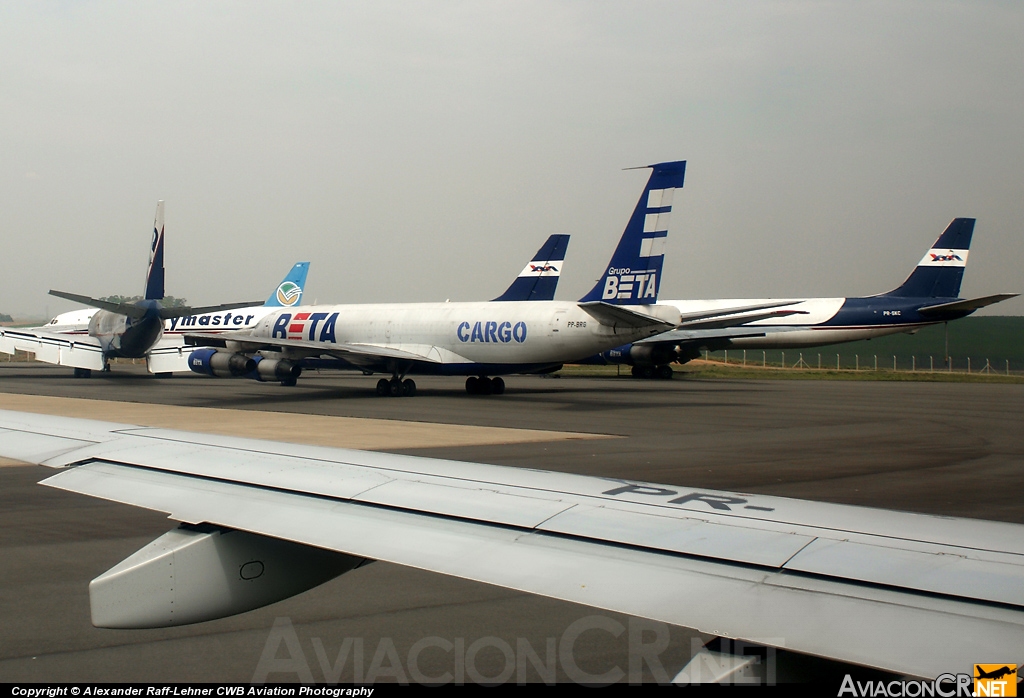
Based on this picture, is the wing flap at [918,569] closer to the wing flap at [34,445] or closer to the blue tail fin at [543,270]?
the wing flap at [34,445]

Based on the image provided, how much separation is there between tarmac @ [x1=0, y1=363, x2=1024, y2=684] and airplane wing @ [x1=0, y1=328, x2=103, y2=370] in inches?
325

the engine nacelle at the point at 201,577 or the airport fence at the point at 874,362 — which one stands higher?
the engine nacelle at the point at 201,577

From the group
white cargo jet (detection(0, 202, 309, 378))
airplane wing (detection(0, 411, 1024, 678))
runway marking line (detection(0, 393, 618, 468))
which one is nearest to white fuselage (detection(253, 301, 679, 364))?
white cargo jet (detection(0, 202, 309, 378))

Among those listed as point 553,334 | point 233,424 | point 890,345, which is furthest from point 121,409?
point 890,345

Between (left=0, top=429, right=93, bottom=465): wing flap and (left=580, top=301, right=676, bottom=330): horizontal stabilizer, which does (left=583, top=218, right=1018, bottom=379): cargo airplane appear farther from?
(left=0, top=429, right=93, bottom=465): wing flap

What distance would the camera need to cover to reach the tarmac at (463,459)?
448 cm

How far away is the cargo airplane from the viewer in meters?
40.4

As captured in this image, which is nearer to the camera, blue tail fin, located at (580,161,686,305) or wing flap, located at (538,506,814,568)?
wing flap, located at (538,506,814,568)

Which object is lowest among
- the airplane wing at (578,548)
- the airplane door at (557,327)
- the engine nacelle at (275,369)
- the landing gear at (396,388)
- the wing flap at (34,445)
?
the landing gear at (396,388)

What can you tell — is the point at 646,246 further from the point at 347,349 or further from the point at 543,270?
the point at 543,270

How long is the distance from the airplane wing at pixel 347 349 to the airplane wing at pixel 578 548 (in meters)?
22.8

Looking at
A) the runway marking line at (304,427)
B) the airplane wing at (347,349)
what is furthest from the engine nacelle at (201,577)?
the airplane wing at (347,349)

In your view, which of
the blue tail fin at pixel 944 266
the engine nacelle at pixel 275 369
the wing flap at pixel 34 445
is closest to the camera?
the wing flap at pixel 34 445

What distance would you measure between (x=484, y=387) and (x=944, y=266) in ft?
95.5
